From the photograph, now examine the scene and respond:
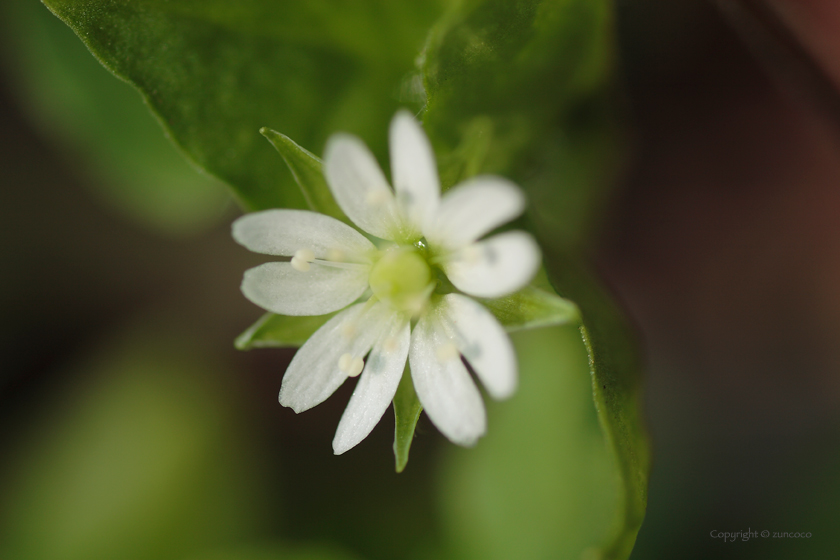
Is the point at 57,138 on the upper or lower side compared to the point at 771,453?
upper

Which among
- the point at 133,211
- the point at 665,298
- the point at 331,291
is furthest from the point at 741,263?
the point at 133,211

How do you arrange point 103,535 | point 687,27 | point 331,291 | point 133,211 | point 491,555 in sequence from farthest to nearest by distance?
1. point 133,211
2. point 103,535
3. point 491,555
4. point 687,27
5. point 331,291

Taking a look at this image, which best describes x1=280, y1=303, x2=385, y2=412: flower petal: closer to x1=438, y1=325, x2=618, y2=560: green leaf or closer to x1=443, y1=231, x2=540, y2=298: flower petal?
x1=443, y1=231, x2=540, y2=298: flower petal

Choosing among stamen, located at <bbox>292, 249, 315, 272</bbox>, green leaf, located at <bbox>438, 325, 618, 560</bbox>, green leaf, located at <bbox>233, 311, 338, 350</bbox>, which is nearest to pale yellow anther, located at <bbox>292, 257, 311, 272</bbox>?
stamen, located at <bbox>292, 249, 315, 272</bbox>

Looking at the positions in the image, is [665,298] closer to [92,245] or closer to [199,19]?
[199,19]

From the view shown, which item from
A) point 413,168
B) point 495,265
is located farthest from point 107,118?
point 495,265

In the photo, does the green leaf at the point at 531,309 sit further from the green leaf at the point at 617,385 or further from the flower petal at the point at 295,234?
the flower petal at the point at 295,234
